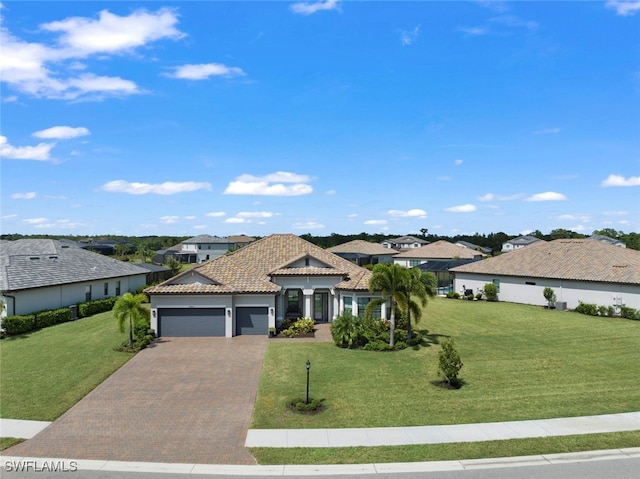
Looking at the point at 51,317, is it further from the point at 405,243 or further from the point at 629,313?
the point at 405,243

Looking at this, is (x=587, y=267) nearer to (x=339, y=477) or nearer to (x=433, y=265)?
(x=433, y=265)

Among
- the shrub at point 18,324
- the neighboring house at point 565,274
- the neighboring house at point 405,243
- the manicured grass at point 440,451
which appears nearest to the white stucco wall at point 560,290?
the neighboring house at point 565,274

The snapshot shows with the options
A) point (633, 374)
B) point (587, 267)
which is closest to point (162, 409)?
point (633, 374)

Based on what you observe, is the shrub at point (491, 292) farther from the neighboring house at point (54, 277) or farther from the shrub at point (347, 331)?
the neighboring house at point (54, 277)

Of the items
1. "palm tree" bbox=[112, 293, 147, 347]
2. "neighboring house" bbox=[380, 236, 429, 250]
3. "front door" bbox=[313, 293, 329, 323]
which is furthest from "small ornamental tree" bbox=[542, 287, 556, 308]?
"neighboring house" bbox=[380, 236, 429, 250]

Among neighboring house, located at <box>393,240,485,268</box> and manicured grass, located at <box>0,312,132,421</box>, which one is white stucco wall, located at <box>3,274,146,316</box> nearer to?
manicured grass, located at <box>0,312,132,421</box>

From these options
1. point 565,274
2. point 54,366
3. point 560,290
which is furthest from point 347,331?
point 565,274
